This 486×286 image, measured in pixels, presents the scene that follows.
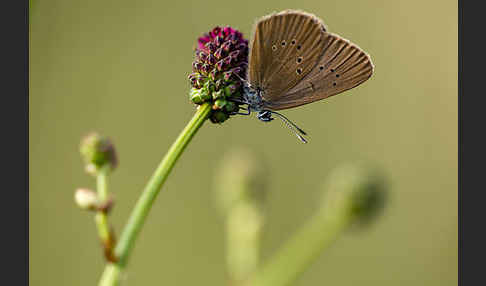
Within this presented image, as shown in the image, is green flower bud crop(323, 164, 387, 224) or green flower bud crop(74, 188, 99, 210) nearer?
green flower bud crop(74, 188, 99, 210)

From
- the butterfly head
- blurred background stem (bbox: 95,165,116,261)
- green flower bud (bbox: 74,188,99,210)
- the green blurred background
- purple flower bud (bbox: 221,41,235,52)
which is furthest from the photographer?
the green blurred background

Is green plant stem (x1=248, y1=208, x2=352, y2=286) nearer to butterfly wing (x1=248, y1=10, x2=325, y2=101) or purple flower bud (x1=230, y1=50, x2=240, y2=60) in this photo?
butterfly wing (x1=248, y1=10, x2=325, y2=101)

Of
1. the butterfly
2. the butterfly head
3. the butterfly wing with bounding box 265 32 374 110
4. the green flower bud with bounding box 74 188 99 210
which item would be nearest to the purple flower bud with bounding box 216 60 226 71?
the butterfly head

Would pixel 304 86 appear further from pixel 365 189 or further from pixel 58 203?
pixel 58 203

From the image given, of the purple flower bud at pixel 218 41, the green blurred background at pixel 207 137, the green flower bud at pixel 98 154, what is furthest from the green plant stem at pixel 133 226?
the green blurred background at pixel 207 137

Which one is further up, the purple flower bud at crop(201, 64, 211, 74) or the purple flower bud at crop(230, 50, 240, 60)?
the purple flower bud at crop(230, 50, 240, 60)

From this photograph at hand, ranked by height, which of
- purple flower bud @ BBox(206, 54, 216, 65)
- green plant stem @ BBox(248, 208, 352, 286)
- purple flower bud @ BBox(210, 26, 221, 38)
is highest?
purple flower bud @ BBox(210, 26, 221, 38)

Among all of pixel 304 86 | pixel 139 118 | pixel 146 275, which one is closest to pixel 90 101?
pixel 139 118

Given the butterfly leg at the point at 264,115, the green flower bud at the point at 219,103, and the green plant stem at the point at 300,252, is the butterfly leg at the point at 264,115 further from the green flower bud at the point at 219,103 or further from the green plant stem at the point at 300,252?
the green plant stem at the point at 300,252
